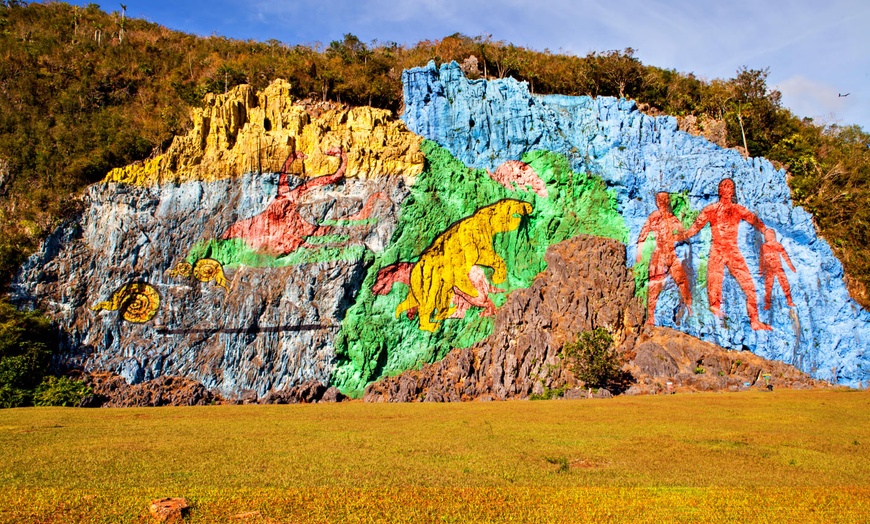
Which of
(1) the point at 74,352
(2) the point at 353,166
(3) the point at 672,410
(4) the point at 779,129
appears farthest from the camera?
(4) the point at 779,129

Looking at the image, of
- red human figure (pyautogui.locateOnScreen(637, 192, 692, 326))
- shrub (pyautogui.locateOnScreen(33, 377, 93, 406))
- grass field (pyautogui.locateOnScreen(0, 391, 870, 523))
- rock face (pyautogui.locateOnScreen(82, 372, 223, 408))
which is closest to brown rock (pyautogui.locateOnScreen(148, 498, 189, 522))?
grass field (pyautogui.locateOnScreen(0, 391, 870, 523))

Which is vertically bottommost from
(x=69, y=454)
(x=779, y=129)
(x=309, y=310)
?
(x=69, y=454)

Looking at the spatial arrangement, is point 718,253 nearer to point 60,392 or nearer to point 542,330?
point 542,330

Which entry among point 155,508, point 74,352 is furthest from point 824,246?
point 74,352

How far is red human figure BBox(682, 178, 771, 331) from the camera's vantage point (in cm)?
2597

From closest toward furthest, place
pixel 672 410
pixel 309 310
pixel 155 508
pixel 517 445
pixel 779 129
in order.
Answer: pixel 155 508, pixel 517 445, pixel 672 410, pixel 309 310, pixel 779 129

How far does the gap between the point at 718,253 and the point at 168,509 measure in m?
25.1

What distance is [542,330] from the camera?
83.1 ft

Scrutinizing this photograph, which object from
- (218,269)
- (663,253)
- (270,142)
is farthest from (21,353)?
(663,253)

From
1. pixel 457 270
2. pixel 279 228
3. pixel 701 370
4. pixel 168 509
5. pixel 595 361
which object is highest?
pixel 279 228

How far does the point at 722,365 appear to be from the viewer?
23953 millimetres

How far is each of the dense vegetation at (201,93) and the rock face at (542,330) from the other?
9.37 m

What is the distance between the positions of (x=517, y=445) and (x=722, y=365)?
15.3 metres

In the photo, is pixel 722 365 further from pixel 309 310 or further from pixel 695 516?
pixel 695 516
